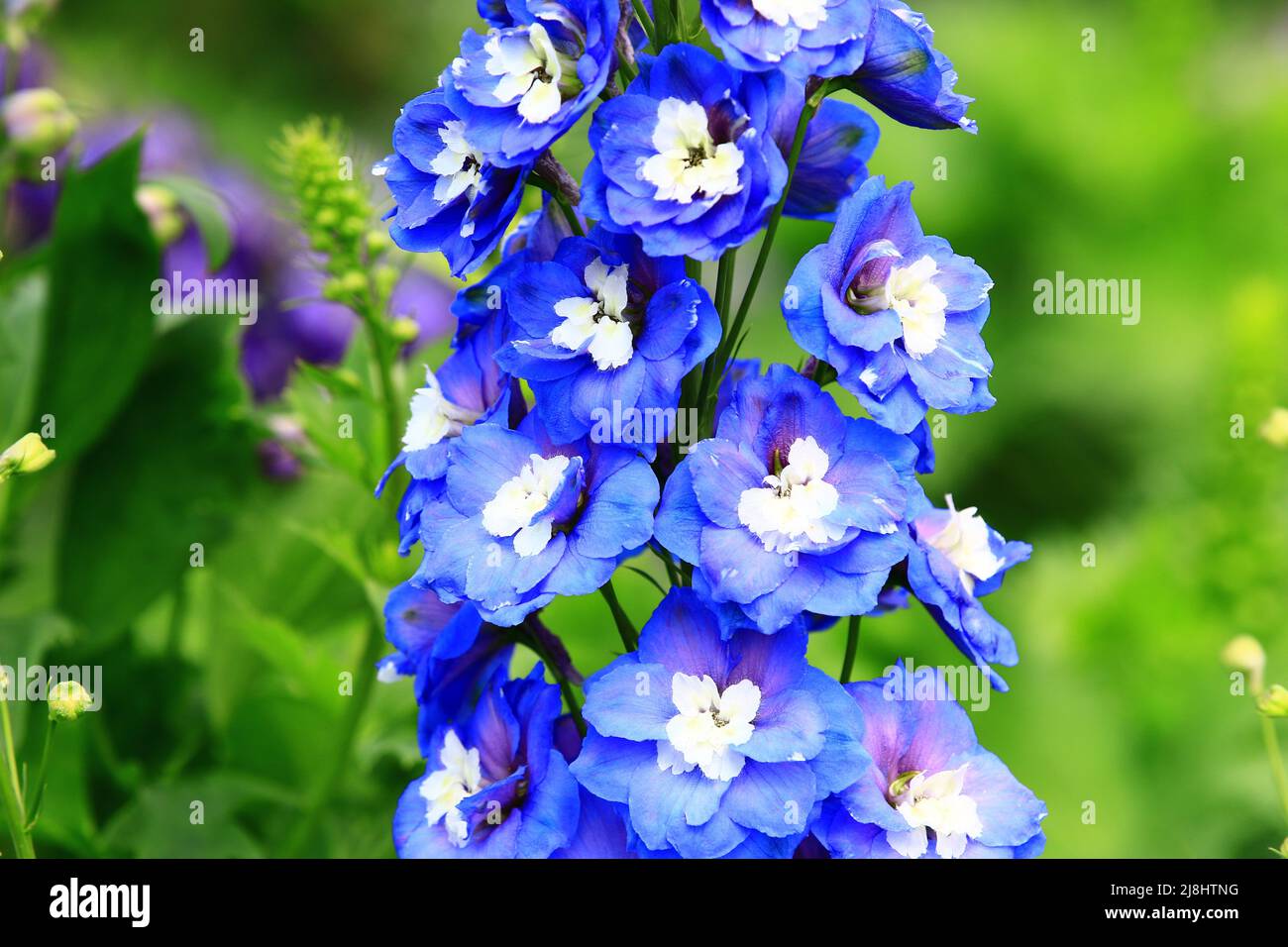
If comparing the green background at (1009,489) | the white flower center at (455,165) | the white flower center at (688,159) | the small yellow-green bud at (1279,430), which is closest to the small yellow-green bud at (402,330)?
the green background at (1009,489)

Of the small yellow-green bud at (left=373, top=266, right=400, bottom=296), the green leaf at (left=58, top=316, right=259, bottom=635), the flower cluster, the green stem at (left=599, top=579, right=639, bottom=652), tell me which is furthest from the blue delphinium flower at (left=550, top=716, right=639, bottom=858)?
the green leaf at (left=58, top=316, right=259, bottom=635)

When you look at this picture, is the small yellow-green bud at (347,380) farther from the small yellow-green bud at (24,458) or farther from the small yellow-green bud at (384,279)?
the small yellow-green bud at (24,458)

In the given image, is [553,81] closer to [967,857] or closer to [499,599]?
[499,599]

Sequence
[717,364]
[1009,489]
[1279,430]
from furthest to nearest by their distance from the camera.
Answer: [1009,489]
[1279,430]
[717,364]

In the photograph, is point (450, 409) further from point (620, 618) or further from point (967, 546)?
point (967, 546)

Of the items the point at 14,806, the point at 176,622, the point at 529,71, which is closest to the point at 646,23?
the point at 529,71
